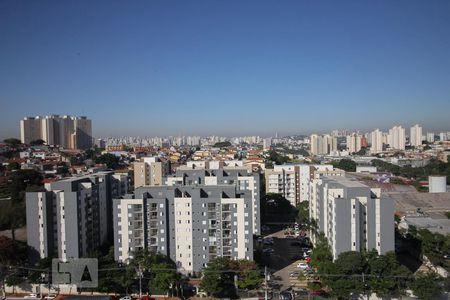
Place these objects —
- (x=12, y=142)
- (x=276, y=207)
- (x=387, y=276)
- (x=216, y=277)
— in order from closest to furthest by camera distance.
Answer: (x=387, y=276) → (x=216, y=277) → (x=276, y=207) → (x=12, y=142)

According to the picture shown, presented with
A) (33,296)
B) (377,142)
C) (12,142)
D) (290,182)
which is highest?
(12,142)

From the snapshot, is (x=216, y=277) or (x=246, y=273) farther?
(x=246, y=273)

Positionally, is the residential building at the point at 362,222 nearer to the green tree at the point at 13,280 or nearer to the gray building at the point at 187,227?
the gray building at the point at 187,227

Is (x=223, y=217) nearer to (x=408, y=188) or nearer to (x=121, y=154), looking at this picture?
(x=408, y=188)

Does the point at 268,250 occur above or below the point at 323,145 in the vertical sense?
below

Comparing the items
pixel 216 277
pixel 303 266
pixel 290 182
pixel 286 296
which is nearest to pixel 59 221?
pixel 216 277

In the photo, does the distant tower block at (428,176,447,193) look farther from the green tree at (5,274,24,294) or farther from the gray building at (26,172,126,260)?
the green tree at (5,274,24,294)

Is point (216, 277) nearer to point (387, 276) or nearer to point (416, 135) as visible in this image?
point (387, 276)

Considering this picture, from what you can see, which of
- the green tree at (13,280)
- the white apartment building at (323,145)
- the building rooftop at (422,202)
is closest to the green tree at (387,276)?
the green tree at (13,280)

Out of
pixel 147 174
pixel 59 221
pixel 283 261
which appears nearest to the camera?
pixel 59 221
